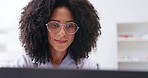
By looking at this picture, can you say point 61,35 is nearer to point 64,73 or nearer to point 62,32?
point 62,32

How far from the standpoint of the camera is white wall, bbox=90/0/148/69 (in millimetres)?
2691

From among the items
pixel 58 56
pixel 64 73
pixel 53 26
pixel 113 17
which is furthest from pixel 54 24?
pixel 113 17

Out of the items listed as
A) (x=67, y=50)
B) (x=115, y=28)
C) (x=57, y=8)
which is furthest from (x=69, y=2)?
(x=115, y=28)

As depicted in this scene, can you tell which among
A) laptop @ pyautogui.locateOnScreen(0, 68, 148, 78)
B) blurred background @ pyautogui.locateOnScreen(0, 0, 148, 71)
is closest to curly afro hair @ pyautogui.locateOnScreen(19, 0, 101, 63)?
laptop @ pyautogui.locateOnScreen(0, 68, 148, 78)

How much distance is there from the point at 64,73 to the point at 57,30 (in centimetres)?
55

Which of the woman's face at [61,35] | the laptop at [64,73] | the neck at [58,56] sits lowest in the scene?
the neck at [58,56]

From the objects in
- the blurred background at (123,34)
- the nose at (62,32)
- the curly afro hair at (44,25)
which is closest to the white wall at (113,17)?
the blurred background at (123,34)

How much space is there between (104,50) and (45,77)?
242 cm

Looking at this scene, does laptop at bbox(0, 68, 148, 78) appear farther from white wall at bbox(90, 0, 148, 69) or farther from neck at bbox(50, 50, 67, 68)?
white wall at bbox(90, 0, 148, 69)

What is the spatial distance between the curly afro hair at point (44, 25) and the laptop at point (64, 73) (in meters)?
0.51

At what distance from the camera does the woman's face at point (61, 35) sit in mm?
917

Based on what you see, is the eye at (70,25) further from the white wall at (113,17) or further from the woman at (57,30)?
the white wall at (113,17)

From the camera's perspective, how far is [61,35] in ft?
2.98

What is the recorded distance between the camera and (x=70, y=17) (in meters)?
0.96
